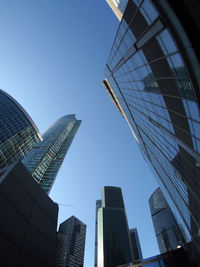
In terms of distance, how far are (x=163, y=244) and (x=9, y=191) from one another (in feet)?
562

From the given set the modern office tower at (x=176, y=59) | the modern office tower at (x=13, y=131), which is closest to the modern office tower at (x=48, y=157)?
the modern office tower at (x=13, y=131)

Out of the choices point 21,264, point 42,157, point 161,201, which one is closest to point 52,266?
point 21,264

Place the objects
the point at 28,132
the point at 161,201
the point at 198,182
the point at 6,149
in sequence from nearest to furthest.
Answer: the point at 198,182, the point at 6,149, the point at 28,132, the point at 161,201

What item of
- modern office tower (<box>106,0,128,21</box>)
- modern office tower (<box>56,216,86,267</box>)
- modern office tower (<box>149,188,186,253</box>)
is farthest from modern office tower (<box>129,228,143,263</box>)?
modern office tower (<box>106,0,128,21</box>)

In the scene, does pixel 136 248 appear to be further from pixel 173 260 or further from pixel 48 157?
pixel 173 260

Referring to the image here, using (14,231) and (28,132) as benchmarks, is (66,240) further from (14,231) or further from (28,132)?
(14,231)

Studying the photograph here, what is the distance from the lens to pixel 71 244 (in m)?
160

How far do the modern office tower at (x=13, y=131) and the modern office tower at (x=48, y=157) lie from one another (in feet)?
112

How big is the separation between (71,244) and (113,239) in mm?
44892

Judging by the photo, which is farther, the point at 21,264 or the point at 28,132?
the point at 28,132

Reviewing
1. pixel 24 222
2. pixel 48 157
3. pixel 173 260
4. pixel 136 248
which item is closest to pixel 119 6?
pixel 24 222

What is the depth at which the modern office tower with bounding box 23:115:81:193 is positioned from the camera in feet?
405

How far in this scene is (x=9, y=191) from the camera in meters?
7.61

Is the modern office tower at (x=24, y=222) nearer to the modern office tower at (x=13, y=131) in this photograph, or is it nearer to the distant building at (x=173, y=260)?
the distant building at (x=173, y=260)
